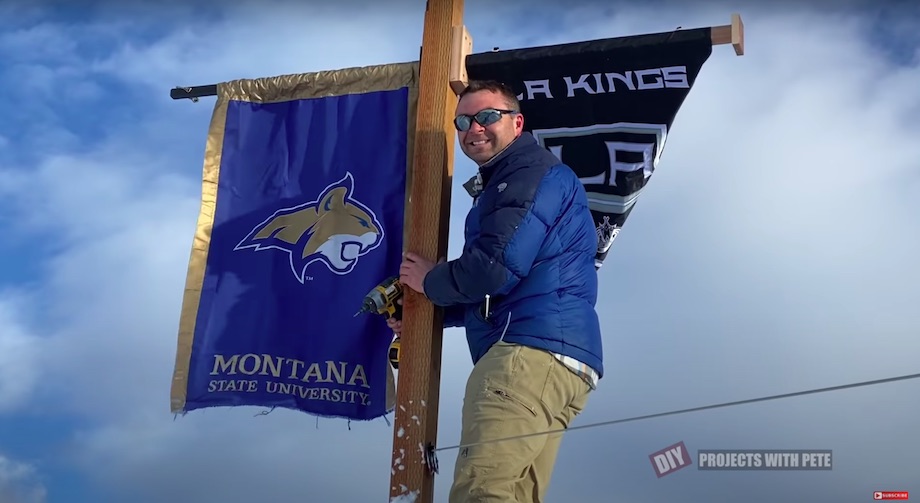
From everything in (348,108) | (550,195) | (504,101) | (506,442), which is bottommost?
(506,442)

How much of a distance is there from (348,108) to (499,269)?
157 cm

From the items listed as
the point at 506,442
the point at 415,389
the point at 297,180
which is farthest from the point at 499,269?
the point at 297,180

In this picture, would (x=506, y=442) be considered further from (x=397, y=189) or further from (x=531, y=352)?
(x=397, y=189)

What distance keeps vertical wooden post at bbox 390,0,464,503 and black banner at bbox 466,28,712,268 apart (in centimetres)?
18

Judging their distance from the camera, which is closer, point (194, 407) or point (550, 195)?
point (550, 195)

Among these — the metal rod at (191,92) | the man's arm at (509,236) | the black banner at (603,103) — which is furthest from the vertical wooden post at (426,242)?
the metal rod at (191,92)

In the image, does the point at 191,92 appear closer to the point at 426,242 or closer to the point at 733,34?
the point at 426,242

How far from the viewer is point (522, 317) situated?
2.60 m

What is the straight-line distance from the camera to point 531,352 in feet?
8.36

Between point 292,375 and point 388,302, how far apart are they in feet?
2.40

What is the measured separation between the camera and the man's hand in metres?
3.02

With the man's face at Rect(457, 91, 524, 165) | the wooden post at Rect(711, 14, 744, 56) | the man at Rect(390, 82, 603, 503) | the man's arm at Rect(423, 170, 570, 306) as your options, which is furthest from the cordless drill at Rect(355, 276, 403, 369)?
the wooden post at Rect(711, 14, 744, 56)

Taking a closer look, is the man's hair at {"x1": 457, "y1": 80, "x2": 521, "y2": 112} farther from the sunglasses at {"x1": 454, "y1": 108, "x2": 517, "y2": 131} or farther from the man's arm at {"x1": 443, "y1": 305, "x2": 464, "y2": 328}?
the man's arm at {"x1": 443, "y1": 305, "x2": 464, "y2": 328}

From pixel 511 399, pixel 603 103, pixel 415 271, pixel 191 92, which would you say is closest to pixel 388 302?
pixel 415 271
